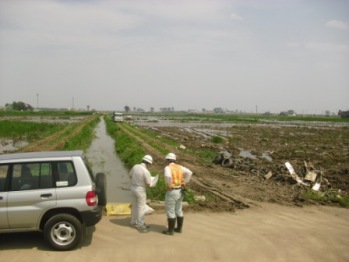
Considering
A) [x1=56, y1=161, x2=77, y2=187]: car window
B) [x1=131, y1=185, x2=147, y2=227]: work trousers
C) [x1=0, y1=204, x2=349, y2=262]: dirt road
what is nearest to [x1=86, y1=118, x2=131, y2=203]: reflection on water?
[x1=0, y1=204, x2=349, y2=262]: dirt road

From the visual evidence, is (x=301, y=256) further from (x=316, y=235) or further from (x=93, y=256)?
(x=93, y=256)

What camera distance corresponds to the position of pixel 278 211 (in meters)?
9.95

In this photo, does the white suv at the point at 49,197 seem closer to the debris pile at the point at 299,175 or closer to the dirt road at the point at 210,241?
the dirt road at the point at 210,241

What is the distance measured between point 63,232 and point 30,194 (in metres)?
0.91

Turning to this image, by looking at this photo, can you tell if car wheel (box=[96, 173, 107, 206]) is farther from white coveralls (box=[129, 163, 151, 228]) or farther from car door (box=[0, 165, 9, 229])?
car door (box=[0, 165, 9, 229])

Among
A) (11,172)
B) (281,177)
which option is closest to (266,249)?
(11,172)

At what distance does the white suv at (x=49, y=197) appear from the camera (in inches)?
258

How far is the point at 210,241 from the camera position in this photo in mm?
7398

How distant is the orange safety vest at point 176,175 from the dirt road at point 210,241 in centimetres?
108

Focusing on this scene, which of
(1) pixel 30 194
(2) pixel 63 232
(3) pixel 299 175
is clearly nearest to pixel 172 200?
(2) pixel 63 232

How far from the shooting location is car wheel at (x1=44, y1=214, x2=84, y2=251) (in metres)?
6.63

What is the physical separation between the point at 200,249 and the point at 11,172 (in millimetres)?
3745

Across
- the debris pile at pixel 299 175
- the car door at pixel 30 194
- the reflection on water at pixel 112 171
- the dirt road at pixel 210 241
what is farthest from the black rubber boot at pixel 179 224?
the debris pile at pixel 299 175

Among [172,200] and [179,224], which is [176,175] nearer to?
[172,200]
